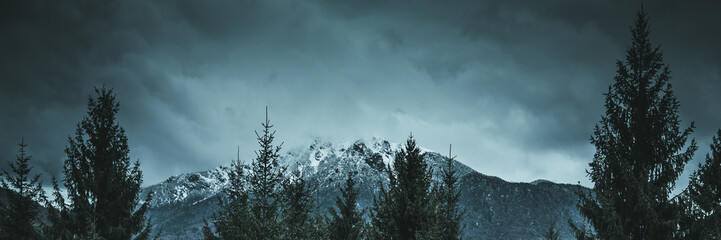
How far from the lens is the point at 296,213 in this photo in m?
19.7

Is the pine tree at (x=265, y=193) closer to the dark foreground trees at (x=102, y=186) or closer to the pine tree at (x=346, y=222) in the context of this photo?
the dark foreground trees at (x=102, y=186)

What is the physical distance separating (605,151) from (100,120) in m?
17.8

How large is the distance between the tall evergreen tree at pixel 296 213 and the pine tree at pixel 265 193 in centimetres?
24

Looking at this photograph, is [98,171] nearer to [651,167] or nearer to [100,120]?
[100,120]

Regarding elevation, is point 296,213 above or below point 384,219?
above

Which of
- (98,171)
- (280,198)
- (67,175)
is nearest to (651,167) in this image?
(280,198)

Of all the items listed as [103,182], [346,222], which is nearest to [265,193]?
[103,182]

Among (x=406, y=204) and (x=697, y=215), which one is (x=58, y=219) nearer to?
(x=406, y=204)

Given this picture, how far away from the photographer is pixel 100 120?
1577 cm

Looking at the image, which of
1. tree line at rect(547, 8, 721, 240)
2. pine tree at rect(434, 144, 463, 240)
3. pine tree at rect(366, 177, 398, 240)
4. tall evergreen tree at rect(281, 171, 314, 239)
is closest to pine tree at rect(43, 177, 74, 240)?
tall evergreen tree at rect(281, 171, 314, 239)

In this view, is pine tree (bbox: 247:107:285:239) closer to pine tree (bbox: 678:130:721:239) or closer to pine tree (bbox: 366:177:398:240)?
pine tree (bbox: 366:177:398:240)

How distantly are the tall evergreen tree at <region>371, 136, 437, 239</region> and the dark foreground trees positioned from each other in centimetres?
867

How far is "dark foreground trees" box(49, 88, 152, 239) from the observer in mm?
14484

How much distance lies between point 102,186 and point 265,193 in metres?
6.69
